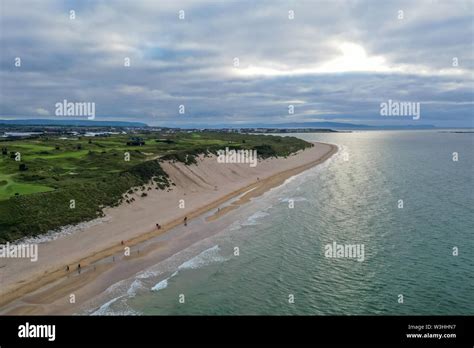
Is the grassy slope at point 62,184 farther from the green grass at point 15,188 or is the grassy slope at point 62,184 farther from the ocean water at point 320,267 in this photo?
the ocean water at point 320,267

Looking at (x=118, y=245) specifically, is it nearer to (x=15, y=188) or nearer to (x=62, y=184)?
(x=15, y=188)

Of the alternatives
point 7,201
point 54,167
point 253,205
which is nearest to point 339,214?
point 253,205

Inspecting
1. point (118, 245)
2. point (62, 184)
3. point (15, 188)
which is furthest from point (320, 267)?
point (15, 188)

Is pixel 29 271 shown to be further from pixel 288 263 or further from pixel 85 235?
pixel 288 263

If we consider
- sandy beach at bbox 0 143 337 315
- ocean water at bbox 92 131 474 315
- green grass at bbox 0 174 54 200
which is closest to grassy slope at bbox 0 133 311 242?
green grass at bbox 0 174 54 200

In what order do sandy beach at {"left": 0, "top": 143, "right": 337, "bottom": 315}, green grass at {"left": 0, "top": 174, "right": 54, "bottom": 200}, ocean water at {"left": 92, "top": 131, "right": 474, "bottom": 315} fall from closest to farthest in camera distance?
ocean water at {"left": 92, "top": 131, "right": 474, "bottom": 315} → sandy beach at {"left": 0, "top": 143, "right": 337, "bottom": 315} → green grass at {"left": 0, "top": 174, "right": 54, "bottom": 200}

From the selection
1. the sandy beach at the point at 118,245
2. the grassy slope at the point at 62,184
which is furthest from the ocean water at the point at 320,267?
the grassy slope at the point at 62,184

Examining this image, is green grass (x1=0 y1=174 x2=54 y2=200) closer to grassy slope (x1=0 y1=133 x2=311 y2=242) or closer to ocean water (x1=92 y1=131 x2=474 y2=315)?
grassy slope (x1=0 y1=133 x2=311 y2=242)
